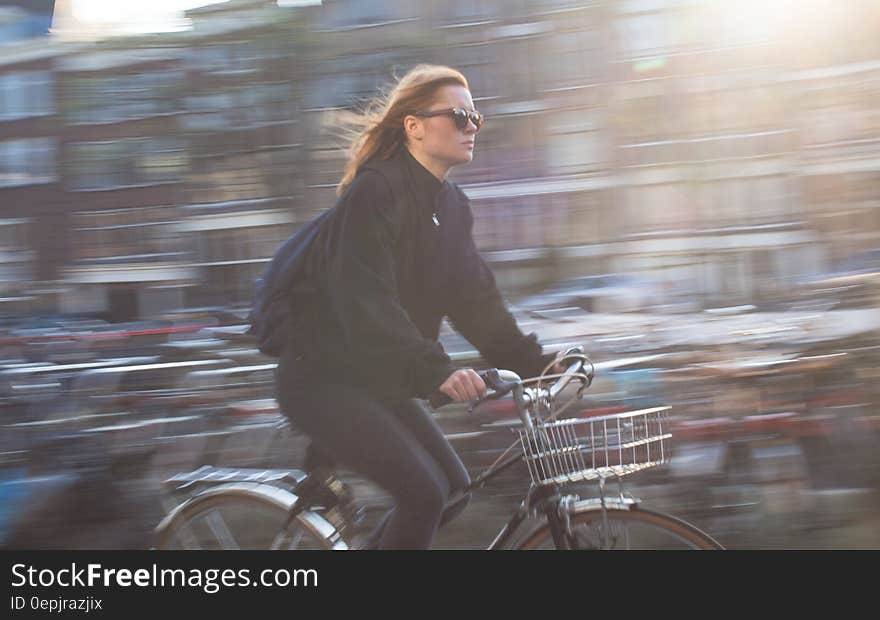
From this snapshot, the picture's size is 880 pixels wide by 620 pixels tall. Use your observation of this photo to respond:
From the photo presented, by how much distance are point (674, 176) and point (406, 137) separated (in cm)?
149

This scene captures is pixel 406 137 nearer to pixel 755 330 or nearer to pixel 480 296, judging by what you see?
pixel 480 296

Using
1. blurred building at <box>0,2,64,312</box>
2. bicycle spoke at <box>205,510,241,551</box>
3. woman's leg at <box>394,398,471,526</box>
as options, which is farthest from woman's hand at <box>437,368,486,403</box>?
blurred building at <box>0,2,64,312</box>

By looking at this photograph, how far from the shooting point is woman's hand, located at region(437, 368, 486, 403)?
7.09 ft

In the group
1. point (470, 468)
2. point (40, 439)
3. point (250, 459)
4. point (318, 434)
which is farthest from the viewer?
point (40, 439)

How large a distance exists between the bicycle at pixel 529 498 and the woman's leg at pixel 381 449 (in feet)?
0.38

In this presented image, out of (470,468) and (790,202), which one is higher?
(790,202)

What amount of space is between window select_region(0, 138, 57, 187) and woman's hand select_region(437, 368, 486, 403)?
2169 mm

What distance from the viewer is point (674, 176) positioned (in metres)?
3.61

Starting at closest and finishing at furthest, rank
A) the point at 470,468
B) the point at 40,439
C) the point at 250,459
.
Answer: the point at 470,468
the point at 250,459
the point at 40,439

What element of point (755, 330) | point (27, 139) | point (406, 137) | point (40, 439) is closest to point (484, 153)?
point (406, 137)

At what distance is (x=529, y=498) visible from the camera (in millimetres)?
2375

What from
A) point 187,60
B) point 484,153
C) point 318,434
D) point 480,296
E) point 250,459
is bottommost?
point 250,459

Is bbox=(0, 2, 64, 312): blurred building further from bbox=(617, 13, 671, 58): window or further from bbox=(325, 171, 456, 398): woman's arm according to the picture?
bbox=(617, 13, 671, 58): window

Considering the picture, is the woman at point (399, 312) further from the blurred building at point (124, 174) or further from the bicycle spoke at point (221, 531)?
the blurred building at point (124, 174)
